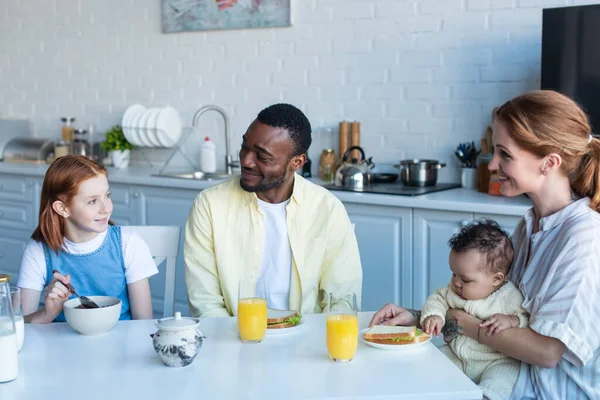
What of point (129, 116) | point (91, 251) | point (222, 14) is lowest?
point (91, 251)

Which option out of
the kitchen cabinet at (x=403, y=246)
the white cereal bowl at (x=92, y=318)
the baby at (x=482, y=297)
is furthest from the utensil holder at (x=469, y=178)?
the white cereal bowl at (x=92, y=318)

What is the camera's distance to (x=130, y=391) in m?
1.50

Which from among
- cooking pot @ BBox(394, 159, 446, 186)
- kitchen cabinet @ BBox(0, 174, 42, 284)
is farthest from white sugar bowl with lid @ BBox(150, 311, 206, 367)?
kitchen cabinet @ BBox(0, 174, 42, 284)

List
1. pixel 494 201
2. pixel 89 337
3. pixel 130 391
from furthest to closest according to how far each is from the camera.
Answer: pixel 494 201, pixel 89 337, pixel 130 391

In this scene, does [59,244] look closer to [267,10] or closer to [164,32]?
[267,10]

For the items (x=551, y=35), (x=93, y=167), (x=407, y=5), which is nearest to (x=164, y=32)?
(x=407, y=5)

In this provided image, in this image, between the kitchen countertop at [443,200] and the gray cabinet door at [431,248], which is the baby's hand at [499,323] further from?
the gray cabinet door at [431,248]

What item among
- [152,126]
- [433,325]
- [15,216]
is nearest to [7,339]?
[433,325]

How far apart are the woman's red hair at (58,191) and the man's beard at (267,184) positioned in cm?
44

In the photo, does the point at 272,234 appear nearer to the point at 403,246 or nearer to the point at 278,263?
the point at 278,263

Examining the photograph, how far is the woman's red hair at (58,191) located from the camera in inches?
88.1

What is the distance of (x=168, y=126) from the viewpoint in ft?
15.6

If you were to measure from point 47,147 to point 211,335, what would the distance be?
375cm

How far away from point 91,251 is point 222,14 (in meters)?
2.64
